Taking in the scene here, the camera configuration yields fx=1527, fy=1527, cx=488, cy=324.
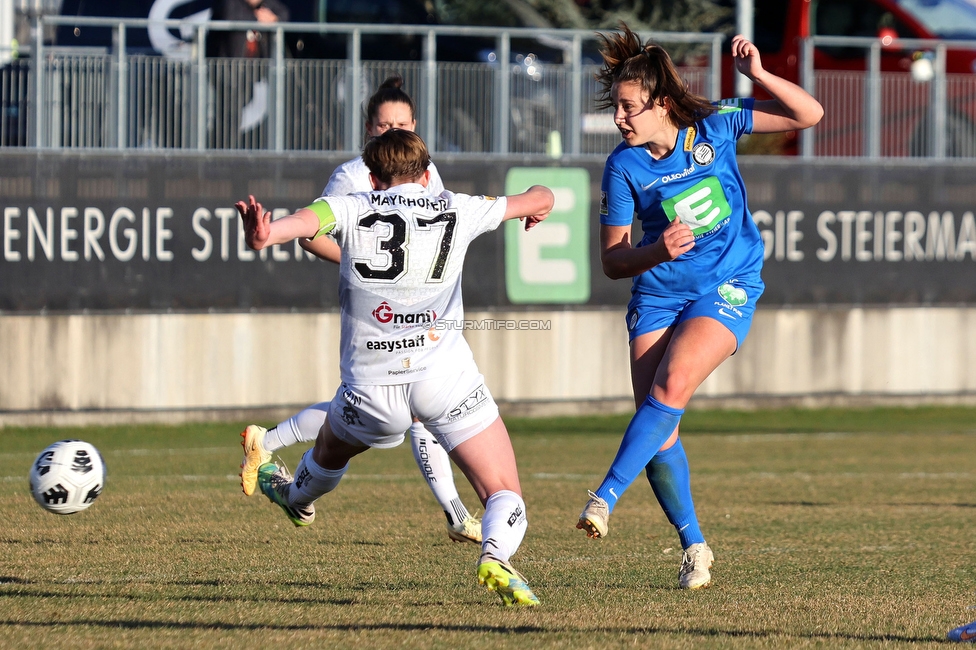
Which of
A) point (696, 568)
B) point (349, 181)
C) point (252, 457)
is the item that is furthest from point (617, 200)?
point (252, 457)

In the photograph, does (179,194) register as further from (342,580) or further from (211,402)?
(342,580)

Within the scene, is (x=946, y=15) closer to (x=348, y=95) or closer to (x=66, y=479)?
(x=348, y=95)

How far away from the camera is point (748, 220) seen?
6977mm

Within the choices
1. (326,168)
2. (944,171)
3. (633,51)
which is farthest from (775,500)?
(944,171)

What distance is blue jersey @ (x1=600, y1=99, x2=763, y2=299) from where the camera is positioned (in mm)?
6742

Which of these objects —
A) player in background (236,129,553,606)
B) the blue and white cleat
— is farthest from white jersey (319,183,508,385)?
the blue and white cleat

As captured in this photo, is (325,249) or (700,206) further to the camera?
(325,249)

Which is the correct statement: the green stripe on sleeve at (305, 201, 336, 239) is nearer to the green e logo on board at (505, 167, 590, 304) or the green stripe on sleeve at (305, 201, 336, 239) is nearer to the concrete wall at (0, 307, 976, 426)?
the concrete wall at (0, 307, 976, 426)

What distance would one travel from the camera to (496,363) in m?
16.5

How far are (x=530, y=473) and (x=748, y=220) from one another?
17.8 feet

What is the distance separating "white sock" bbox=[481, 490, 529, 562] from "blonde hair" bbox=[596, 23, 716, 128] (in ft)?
6.22

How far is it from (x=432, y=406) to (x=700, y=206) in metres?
1.66

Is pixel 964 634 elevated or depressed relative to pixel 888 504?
elevated

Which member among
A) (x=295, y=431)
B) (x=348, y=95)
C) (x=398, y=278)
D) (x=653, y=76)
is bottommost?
(x=295, y=431)
